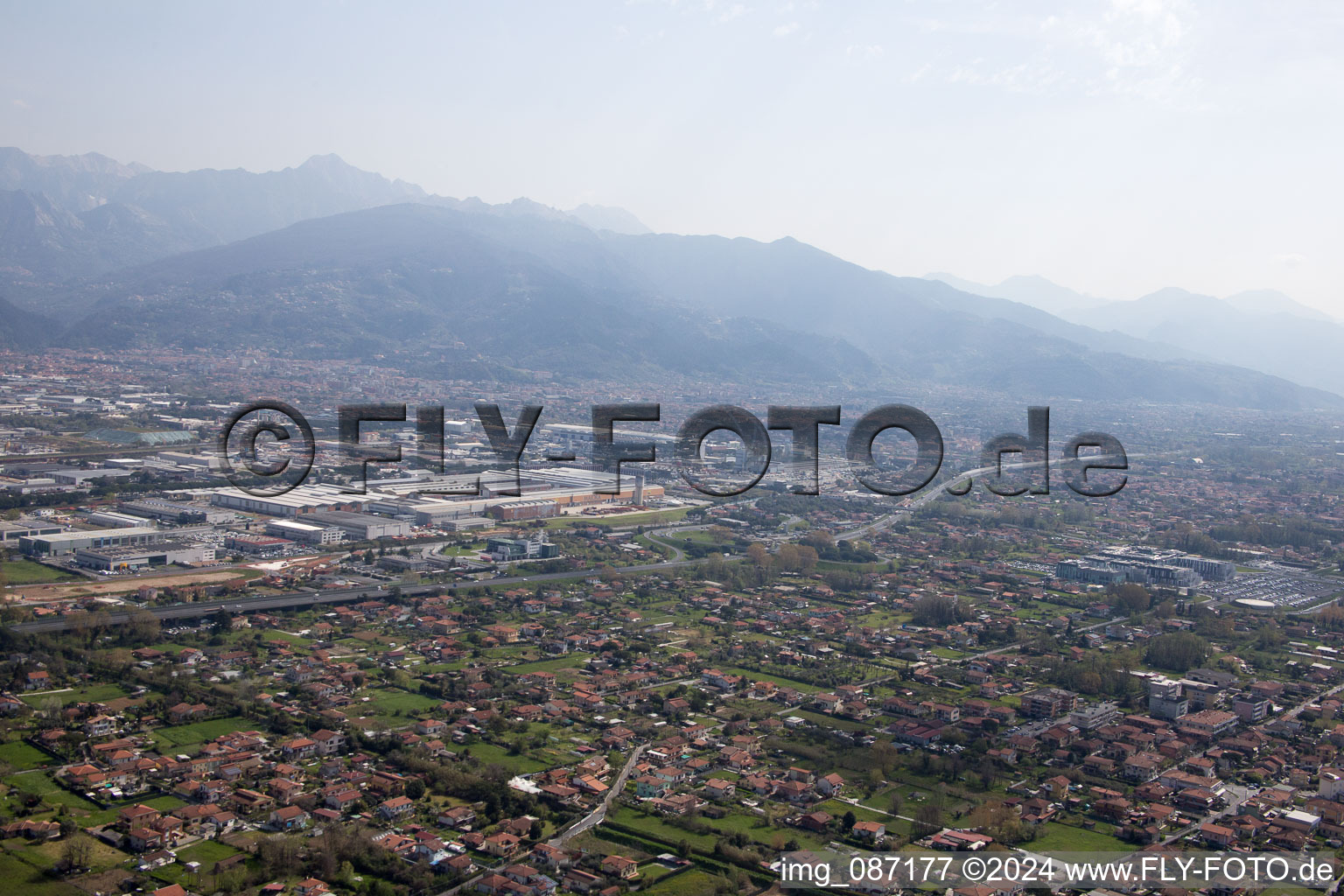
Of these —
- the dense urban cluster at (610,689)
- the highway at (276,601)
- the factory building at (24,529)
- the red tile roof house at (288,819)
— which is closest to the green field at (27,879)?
the dense urban cluster at (610,689)

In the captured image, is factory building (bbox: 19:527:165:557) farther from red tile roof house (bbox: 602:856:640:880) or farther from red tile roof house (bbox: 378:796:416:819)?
red tile roof house (bbox: 602:856:640:880)

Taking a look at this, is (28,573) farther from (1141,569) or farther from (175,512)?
(1141,569)

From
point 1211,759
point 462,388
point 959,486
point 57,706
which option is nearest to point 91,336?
point 462,388

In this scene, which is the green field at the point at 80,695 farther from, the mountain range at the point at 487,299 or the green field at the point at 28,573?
the mountain range at the point at 487,299

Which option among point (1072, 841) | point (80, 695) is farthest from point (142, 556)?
point (1072, 841)

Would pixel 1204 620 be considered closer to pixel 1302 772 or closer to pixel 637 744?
pixel 1302 772
